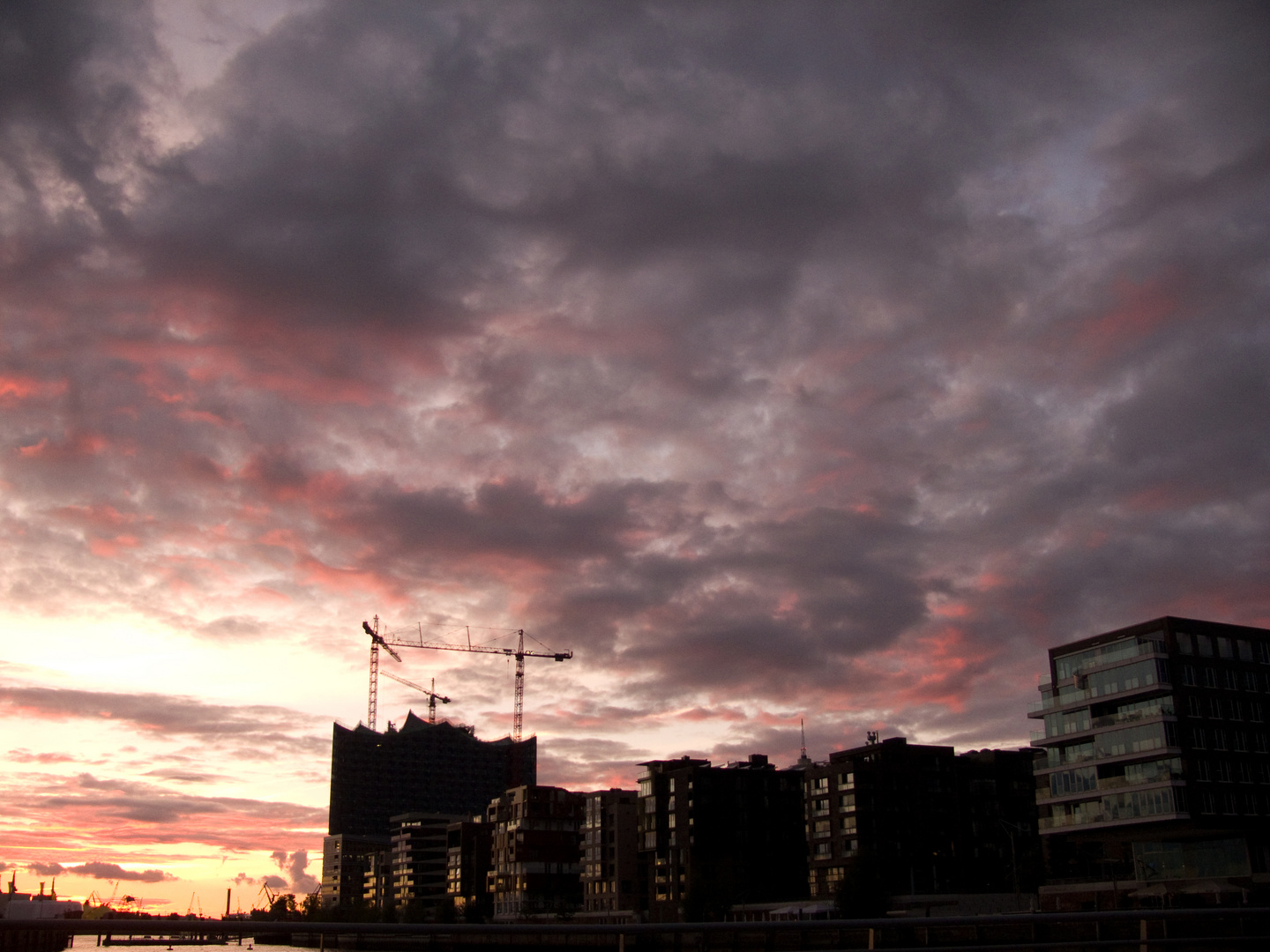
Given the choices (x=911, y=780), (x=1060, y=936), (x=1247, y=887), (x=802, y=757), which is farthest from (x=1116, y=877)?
(x=1060, y=936)

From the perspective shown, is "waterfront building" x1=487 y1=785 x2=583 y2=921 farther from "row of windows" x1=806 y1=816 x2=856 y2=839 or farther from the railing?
the railing

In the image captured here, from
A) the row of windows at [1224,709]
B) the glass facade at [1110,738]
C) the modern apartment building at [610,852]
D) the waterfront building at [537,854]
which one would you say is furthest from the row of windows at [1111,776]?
the waterfront building at [537,854]

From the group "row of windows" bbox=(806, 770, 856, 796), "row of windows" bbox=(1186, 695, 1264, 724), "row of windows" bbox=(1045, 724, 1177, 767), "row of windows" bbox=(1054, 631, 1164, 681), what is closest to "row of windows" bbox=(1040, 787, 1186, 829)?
"row of windows" bbox=(1045, 724, 1177, 767)

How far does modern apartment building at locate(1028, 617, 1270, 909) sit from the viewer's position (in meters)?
85.4

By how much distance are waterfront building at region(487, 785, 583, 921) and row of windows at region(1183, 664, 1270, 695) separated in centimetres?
10337

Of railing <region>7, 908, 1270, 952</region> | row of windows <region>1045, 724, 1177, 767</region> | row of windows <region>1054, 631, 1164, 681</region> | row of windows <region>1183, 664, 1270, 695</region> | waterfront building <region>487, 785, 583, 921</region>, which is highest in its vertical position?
row of windows <region>1054, 631, 1164, 681</region>

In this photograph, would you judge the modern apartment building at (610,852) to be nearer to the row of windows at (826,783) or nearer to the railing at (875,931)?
the row of windows at (826,783)

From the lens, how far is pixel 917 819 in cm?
13975

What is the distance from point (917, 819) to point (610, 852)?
45.6 metres

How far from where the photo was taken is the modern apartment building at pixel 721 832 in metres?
148

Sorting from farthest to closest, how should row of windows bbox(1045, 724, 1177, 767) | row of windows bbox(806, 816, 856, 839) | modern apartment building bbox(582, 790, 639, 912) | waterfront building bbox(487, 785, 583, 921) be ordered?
waterfront building bbox(487, 785, 583, 921) → modern apartment building bbox(582, 790, 639, 912) → row of windows bbox(806, 816, 856, 839) → row of windows bbox(1045, 724, 1177, 767)

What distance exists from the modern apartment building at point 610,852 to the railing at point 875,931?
509 ft

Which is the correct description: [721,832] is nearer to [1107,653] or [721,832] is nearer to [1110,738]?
[1110,738]

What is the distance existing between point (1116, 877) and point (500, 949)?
199ft
